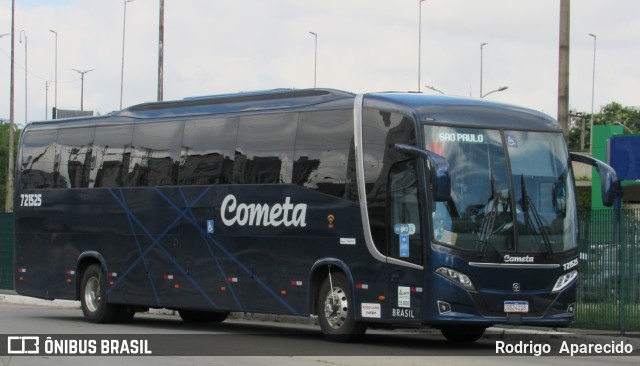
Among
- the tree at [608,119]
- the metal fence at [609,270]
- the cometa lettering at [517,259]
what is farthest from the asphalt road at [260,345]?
the tree at [608,119]

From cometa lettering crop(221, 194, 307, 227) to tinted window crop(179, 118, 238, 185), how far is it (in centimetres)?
49

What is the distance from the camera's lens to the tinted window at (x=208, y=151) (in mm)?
20266

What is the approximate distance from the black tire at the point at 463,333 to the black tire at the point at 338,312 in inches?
66.6

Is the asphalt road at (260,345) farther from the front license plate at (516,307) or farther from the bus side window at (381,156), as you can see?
the bus side window at (381,156)

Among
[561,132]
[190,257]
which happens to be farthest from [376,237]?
[190,257]

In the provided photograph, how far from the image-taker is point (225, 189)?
2020cm

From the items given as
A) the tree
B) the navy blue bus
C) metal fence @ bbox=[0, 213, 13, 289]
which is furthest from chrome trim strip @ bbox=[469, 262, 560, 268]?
the tree

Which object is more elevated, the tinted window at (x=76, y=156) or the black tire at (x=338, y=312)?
the tinted window at (x=76, y=156)

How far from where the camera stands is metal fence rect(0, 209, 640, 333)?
1886cm

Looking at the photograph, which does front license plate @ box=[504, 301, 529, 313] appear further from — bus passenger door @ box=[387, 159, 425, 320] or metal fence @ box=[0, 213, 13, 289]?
metal fence @ box=[0, 213, 13, 289]

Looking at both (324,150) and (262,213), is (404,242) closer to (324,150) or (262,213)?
(324,150)

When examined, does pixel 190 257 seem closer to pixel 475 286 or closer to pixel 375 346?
pixel 375 346

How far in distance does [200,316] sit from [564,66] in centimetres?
873

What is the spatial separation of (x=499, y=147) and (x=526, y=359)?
317 cm
